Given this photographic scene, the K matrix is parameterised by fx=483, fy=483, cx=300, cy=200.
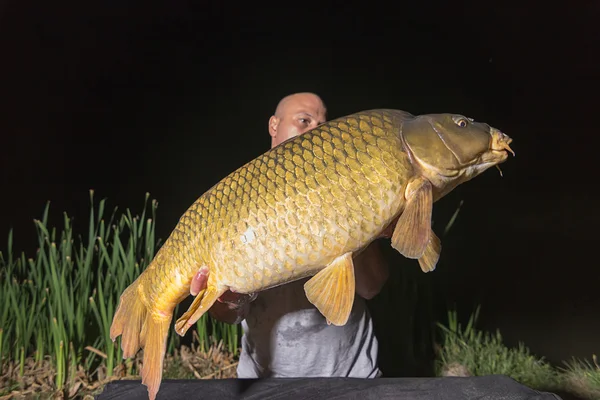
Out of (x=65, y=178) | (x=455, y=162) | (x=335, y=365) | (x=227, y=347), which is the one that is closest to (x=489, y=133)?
(x=455, y=162)

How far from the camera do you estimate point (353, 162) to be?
2.46 ft

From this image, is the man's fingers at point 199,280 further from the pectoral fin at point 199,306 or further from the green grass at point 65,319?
the green grass at point 65,319

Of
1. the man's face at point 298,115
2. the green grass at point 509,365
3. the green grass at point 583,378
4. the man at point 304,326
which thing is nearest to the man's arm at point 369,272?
the man at point 304,326

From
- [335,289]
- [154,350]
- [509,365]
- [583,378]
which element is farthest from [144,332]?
[583,378]

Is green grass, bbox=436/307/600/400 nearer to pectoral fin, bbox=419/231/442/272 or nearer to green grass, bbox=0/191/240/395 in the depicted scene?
pectoral fin, bbox=419/231/442/272

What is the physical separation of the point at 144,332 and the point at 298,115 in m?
0.57

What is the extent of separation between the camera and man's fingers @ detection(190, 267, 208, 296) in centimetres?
81

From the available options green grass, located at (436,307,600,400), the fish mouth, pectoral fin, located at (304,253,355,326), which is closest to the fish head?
the fish mouth

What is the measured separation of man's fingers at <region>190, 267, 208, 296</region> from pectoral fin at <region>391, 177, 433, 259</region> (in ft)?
1.04

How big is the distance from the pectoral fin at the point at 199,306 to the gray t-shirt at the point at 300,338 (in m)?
0.31

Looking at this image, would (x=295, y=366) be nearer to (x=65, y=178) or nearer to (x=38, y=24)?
(x=65, y=178)

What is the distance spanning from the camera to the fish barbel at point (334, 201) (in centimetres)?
74

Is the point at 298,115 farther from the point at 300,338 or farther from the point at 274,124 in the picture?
the point at 300,338

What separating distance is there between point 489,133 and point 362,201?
24cm
